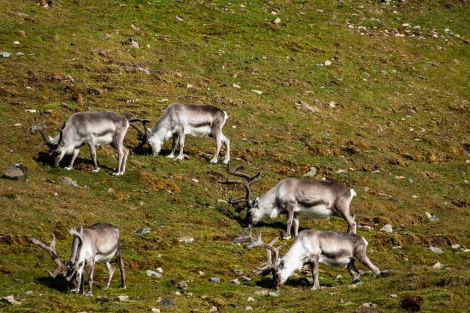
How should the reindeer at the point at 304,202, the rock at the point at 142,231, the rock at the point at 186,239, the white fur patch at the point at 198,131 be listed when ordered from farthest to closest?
the white fur patch at the point at 198,131 < the reindeer at the point at 304,202 < the rock at the point at 186,239 < the rock at the point at 142,231

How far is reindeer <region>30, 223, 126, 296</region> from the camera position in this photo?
60.1ft

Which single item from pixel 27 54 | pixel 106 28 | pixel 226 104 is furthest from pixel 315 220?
pixel 106 28

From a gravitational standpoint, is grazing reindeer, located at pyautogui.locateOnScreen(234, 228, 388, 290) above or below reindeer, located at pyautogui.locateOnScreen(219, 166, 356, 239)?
above

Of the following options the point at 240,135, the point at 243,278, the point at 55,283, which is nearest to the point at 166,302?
the point at 55,283

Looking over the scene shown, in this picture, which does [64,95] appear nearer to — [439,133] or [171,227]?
[171,227]

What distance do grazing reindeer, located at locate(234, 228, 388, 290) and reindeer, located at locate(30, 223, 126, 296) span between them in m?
3.67

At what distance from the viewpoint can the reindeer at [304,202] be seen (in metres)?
26.9

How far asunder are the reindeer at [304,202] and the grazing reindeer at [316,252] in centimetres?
471

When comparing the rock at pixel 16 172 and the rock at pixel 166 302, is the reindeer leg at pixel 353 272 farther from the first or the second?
the rock at pixel 16 172

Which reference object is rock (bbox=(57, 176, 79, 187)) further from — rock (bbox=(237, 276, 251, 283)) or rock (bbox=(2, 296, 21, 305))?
rock (bbox=(2, 296, 21, 305))

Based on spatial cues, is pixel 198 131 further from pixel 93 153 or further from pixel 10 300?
pixel 10 300

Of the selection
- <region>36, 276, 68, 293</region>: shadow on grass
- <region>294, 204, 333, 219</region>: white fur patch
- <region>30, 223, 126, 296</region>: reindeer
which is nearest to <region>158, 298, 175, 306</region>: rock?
<region>30, 223, 126, 296</region>: reindeer

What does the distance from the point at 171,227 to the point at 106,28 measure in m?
25.3

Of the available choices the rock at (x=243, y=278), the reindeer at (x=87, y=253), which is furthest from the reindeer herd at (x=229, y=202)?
the rock at (x=243, y=278)
